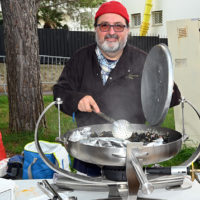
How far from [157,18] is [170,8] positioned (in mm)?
1941

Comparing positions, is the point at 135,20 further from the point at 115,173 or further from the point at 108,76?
the point at 115,173

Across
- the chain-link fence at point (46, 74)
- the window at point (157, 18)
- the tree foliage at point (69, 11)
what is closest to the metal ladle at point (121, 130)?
the tree foliage at point (69, 11)

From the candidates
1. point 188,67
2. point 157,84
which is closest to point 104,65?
point 157,84

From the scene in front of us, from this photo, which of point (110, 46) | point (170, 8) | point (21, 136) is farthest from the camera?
point (170, 8)

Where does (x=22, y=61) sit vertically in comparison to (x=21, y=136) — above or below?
above

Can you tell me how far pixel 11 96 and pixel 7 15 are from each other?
1.20 meters

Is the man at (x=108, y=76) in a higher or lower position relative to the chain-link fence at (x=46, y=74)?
higher

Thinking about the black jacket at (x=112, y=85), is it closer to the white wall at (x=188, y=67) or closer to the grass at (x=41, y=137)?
the grass at (x=41, y=137)

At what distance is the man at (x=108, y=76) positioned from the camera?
1.95 meters

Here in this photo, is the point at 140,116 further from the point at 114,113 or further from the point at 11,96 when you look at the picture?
the point at 11,96

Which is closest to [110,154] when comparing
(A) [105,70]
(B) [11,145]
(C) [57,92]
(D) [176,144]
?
(D) [176,144]

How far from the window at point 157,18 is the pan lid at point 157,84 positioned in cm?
1367

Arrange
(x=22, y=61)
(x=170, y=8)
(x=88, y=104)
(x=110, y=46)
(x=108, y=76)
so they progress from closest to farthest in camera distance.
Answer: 1. (x=88, y=104)
2. (x=110, y=46)
3. (x=108, y=76)
4. (x=22, y=61)
5. (x=170, y=8)

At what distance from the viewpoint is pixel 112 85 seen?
2018mm
